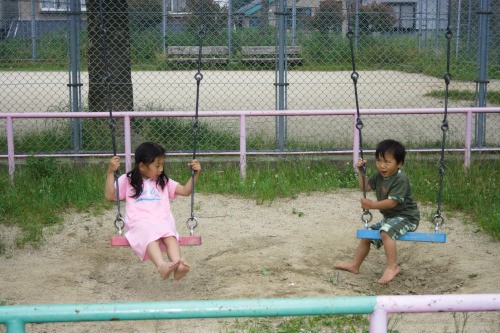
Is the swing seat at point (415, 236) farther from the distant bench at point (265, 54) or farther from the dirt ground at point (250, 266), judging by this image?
the distant bench at point (265, 54)

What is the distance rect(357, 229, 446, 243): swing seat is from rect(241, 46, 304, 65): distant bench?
11.8ft

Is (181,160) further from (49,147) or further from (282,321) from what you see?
(282,321)

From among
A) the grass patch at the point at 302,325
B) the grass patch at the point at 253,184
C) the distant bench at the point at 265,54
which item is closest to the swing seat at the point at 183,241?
the grass patch at the point at 302,325

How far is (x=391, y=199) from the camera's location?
554 cm

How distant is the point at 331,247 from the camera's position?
6.53 metres

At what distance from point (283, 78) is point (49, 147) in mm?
2580

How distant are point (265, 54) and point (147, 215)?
12.9 ft

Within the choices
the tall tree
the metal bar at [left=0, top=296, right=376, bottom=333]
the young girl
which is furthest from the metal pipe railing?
the tall tree

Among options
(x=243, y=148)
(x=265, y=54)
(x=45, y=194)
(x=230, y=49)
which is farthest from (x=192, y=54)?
(x=45, y=194)

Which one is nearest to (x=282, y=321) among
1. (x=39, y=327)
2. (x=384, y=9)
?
(x=39, y=327)

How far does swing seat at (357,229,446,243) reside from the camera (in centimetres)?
529

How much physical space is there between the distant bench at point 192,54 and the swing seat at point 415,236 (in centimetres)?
385

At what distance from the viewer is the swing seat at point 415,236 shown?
17.4 ft

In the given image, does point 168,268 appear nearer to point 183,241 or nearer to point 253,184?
point 183,241
